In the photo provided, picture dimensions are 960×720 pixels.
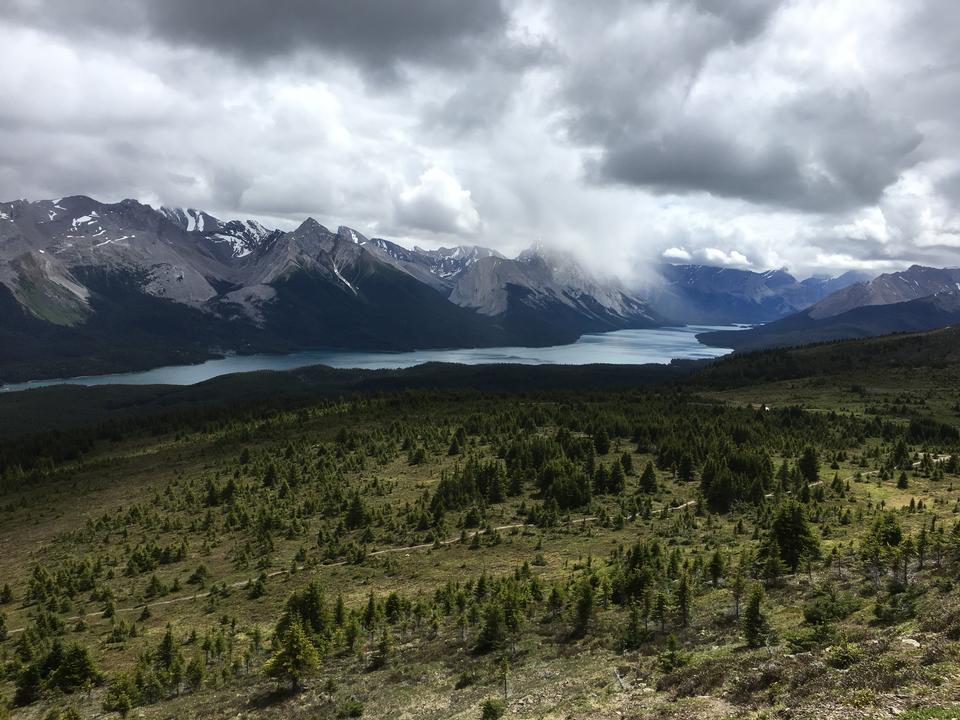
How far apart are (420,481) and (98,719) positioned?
66.0 metres

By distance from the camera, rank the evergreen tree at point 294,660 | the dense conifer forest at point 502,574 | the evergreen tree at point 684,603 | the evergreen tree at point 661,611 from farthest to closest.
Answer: the evergreen tree at point 684,603 → the evergreen tree at point 294,660 → the evergreen tree at point 661,611 → the dense conifer forest at point 502,574

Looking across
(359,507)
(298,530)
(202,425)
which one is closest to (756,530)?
(359,507)

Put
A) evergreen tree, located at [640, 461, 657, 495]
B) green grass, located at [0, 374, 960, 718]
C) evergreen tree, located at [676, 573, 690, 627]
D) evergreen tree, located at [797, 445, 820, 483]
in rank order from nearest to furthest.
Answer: green grass, located at [0, 374, 960, 718], evergreen tree, located at [676, 573, 690, 627], evergreen tree, located at [797, 445, 820, 483], evergreen tree, located at [640, 461, 657, 495]

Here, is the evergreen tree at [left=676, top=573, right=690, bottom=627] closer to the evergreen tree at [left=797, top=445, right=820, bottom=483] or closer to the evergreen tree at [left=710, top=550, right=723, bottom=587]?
the evergreen tree at [left=710, top=550, right=723, bottom=587]

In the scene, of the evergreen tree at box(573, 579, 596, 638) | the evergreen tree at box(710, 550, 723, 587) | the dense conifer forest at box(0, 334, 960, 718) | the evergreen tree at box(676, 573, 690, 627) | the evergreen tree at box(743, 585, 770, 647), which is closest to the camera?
the dense conifer forest at box(0, 334, 960, 718)

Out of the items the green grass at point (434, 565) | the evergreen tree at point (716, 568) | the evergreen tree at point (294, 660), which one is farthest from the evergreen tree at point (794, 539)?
the evergreen tree at point (294, 660)

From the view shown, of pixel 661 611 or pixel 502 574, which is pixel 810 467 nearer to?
pixel 502 574

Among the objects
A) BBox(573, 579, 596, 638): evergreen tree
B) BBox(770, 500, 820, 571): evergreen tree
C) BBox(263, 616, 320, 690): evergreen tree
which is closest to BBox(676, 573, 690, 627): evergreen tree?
BBox(573, 579, 596, 638): evergreen tree

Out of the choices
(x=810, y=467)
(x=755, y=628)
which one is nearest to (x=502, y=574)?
(x=755, y=628)

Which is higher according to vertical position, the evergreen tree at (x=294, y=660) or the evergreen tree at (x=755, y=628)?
the evergreen tree at (x=755, y=628)

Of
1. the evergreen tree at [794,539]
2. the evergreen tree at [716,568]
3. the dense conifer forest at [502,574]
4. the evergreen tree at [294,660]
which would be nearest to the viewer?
the dense conifer forest at [502,574]

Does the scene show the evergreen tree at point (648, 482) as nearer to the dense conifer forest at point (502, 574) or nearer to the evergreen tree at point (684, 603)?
the dense conifer forest at point (502, 574)

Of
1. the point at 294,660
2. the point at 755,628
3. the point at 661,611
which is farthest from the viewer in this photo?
the point at 294,660

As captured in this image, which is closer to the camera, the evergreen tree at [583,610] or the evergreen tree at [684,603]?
the evergreen tree at [684,603]
